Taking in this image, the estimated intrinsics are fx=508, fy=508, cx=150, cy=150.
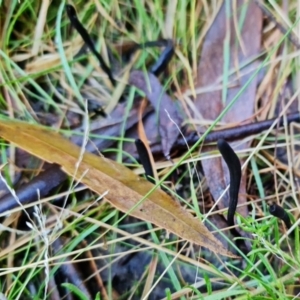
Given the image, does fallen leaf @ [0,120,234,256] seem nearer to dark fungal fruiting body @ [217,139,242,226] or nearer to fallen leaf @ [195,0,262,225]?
dark fungal fruiting body @ [217,139,242,226]

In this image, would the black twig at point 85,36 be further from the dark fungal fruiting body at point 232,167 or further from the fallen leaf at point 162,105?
the dark fungal fruiting body at point 232,167

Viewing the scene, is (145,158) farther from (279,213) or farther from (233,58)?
(233,58)

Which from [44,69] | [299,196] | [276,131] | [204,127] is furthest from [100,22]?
Result: [299,196]

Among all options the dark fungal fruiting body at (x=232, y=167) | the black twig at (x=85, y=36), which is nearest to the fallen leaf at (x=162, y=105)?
the black twig at (x=85, y=36)

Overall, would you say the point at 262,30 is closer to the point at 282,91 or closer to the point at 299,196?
the point at 282,91

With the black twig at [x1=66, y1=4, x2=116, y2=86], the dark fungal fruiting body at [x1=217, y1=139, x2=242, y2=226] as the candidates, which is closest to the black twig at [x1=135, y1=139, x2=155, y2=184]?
the dark fungal fruiting body at [x1=217, y1=139, x2=242, y2=226]

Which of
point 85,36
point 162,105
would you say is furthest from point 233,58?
point 85,36

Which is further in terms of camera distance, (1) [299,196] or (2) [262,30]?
(2) [262,30]

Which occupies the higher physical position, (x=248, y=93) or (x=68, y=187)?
(x=248, y=93)
